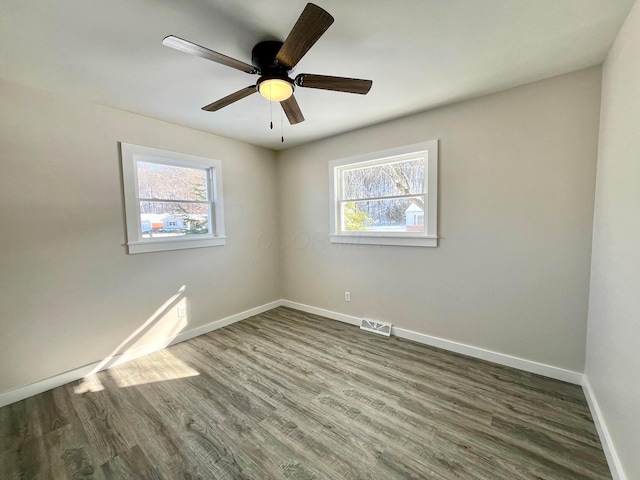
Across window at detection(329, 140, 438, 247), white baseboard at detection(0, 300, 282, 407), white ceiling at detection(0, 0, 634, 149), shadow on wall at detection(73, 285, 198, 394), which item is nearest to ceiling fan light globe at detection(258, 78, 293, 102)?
white ceiling at detection(0, 0, 634, 149)

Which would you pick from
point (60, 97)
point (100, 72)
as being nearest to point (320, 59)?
point (100, 72)

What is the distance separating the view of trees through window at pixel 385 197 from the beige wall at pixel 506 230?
0.24m

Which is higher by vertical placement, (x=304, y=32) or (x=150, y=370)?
(x=304, y=32)

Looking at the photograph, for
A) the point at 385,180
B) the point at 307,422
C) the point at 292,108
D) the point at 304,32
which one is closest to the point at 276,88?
the point at 292,108

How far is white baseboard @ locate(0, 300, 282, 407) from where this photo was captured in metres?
2.02

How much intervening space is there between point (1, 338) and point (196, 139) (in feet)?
8.13

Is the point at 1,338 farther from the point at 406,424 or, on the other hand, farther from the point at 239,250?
the point at 406,424

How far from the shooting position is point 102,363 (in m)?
2.44

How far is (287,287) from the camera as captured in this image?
164 inches

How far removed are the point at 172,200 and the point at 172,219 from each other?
221mm

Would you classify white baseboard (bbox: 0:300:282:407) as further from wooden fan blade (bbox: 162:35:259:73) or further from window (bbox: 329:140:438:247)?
wooden fan blade (bbox: 162:35:259:73)

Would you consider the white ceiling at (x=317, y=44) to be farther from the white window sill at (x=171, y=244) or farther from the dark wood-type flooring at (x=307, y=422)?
the dark wood-type flooring at (x=307, y=422)

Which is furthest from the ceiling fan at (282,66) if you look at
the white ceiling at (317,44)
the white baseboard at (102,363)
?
the white baseboard at (102,363)

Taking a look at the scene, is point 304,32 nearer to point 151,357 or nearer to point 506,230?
point 506,230
